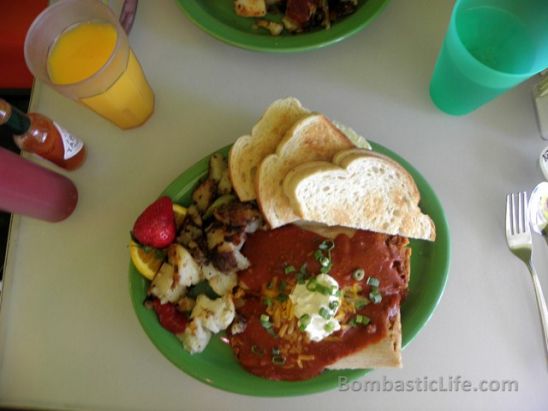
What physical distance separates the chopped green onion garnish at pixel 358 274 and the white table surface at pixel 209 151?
0.24 m

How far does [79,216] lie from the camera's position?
4.09 ft

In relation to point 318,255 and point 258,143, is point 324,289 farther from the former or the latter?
point 258,143

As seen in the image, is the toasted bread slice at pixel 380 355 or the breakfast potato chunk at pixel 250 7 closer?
the toasted bread slice at pixel 380 355

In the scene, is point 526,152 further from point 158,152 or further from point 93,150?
point 93,150

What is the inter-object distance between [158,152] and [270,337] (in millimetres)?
608

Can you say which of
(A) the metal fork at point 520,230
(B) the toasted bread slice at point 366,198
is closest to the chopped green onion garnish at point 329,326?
(B) the toasted bread slice at point 366,198

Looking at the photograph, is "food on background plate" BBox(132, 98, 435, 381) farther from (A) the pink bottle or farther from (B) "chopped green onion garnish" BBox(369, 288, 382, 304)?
(A) the pink bottle

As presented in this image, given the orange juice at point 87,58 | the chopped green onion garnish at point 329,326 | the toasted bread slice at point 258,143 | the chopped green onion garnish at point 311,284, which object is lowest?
the chopped green onion garnish at point 329,326

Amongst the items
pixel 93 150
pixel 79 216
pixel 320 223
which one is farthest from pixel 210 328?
pixel 93 150

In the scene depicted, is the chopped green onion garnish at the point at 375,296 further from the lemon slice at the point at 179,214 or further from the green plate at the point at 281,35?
the green plate at the point at 281,35

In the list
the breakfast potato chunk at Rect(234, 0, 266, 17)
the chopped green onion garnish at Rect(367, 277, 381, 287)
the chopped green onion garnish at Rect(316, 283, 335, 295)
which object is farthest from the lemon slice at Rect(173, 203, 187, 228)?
the breakfast potato chunk at Rect(234, 0, 266, 17)

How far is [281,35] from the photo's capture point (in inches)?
50.8

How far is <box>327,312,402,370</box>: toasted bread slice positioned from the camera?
1023 mm

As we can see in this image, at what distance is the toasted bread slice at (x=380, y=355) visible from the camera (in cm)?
102
